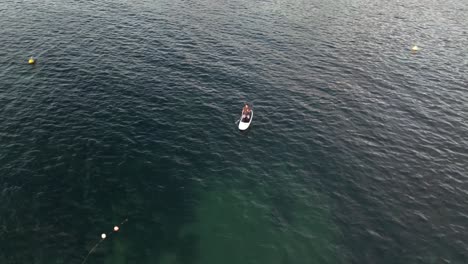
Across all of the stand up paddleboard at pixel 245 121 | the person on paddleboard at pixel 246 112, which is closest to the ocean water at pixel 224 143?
the stand up paddleboard at pixel 245 121

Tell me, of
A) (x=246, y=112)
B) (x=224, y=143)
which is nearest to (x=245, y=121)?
(x=246, y=112)

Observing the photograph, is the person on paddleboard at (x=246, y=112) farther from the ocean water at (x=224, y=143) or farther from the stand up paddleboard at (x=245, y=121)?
the ocean water at (x=224, y=143)

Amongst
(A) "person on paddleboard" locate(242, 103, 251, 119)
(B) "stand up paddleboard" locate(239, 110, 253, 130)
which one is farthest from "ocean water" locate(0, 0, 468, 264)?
(A) "person on paddleboard" locate(242, 103, 251, 119)

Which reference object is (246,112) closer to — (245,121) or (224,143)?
(245,121)

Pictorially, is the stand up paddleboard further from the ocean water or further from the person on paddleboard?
the ocean water

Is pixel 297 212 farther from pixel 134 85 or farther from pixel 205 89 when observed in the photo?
pixel 134 85

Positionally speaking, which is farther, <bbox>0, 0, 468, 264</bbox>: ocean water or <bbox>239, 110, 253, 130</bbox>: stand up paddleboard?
<bbox>239, 110, 253, 130</bbox>: stand up paddleboard

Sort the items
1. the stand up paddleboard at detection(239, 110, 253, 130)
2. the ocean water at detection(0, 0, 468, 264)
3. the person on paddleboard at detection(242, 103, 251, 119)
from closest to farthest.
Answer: the ocean water at detection(0, 0, 468, 264) < the stand up paddleboard at detection(239, 110, 253, 130) < the person on paddleboard at detection(242, 103, 251, 119)

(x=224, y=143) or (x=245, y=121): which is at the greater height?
(x=245, y=121)
